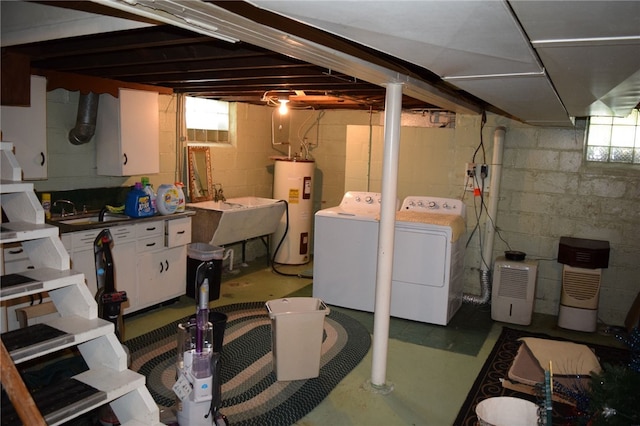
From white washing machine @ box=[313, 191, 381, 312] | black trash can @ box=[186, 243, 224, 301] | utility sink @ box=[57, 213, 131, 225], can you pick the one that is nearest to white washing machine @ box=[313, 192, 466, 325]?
white washing machine @ box=[313, 191, 381, 312]

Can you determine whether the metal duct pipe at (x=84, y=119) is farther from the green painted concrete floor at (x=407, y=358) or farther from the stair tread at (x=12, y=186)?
the stair tread at (x=12, y=186)

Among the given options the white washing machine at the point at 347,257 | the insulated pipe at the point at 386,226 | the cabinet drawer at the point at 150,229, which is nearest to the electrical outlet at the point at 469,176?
the white washing machine at the point at 347,257

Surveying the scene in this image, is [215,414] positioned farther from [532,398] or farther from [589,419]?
[532,398]

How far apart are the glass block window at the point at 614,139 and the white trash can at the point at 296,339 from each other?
341 centimetres

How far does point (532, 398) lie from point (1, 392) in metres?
3.19

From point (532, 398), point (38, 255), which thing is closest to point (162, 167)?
point (38, 255)

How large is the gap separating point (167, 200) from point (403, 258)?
2337 mm

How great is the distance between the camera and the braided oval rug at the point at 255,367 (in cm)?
324

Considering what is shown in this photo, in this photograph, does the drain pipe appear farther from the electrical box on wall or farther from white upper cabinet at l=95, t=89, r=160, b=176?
white upper cabinet at l=95, t=89, r=160, b=176

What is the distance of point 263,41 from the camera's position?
2.20 meters

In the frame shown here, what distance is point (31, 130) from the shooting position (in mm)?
4031

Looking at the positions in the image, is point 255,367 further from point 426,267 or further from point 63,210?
→ point 63,210

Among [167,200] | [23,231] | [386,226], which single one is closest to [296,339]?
[386,226]

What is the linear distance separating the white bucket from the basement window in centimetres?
445
